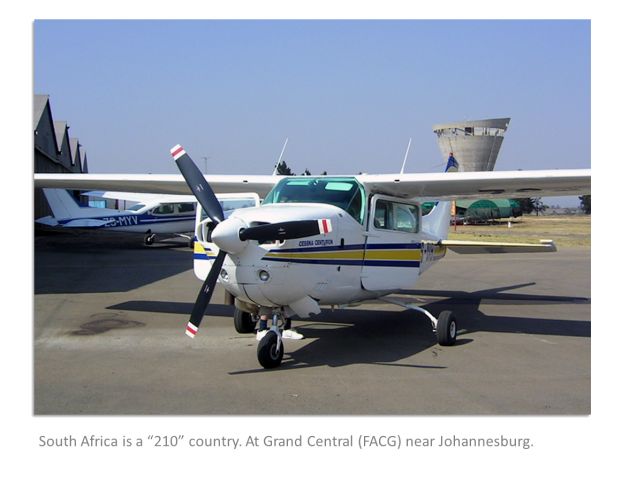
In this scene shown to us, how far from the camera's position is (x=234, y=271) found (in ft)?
21.7

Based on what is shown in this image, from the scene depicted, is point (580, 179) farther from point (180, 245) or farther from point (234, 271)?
point (180, 245)

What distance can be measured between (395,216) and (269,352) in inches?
Answer: 127

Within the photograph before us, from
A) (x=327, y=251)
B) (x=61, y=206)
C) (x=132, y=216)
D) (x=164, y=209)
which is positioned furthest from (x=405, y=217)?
(x=61, y=206)

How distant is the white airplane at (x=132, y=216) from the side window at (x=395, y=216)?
17.8 m

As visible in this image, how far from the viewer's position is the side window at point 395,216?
859 cm

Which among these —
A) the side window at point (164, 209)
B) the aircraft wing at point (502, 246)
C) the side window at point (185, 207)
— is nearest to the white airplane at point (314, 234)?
the aircraft wing at point (502, 246)

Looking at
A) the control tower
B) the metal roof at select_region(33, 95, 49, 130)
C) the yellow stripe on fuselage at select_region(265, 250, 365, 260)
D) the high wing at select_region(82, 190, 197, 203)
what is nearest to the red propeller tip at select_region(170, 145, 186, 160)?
the yellow stripe on fuselage at select_region(265, 250, 365, 260)

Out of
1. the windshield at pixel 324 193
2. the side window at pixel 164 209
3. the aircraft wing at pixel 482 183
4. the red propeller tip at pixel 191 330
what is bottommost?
the red propeller tip at pixel 191 330

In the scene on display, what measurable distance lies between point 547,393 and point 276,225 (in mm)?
3344

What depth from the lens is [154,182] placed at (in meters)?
10.4

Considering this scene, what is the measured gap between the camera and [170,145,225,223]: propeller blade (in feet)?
22.4

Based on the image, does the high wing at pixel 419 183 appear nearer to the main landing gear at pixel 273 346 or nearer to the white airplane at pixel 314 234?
the white airplane at pixel 314 234

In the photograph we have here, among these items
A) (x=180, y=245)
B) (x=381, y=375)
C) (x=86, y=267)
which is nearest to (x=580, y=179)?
(x=381, y=375)

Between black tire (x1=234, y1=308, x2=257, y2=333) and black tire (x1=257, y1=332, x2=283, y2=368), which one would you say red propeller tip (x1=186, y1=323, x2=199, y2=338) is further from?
black tire (x1=234, y1=308, x2=257, y2=333)
